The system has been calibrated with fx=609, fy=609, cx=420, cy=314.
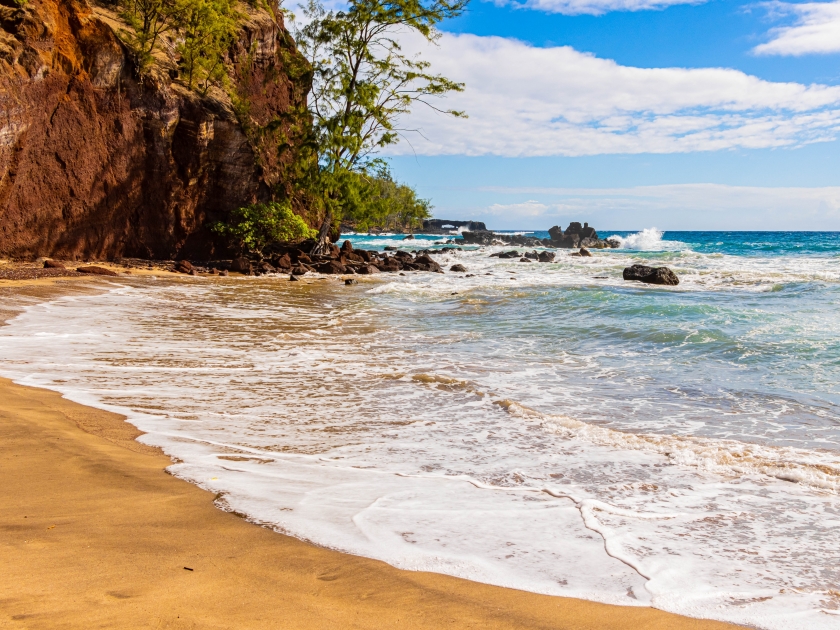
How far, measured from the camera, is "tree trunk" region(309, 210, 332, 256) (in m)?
23.7

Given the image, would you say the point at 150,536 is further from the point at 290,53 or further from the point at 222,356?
the point at 290,53

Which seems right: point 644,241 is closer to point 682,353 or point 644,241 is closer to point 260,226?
point 260,226

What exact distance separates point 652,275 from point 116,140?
58.1ft

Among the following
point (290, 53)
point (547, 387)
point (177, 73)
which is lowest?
point (547, 387)

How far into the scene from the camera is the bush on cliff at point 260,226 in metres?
21.7

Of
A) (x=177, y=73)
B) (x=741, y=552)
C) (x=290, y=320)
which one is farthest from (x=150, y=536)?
(x=177, y=73)

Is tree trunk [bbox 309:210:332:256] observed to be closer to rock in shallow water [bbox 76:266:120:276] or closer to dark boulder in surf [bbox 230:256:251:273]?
dark boulder in surf [bbox 230:256:251:273]

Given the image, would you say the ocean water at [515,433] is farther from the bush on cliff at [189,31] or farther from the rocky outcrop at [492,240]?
the rocky outcrop at [492,240]

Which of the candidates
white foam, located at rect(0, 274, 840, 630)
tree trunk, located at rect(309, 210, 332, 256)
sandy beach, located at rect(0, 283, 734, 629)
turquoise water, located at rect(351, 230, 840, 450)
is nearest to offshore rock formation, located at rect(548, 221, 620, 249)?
tree trunk, located at rect(309, 210, 332, 256)

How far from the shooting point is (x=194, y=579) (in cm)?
225

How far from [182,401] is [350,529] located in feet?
9.76

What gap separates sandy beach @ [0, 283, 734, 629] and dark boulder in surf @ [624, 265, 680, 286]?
20.1 meters

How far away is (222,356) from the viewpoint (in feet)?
24.5

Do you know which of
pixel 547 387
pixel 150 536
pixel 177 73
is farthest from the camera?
pixel 177 73
